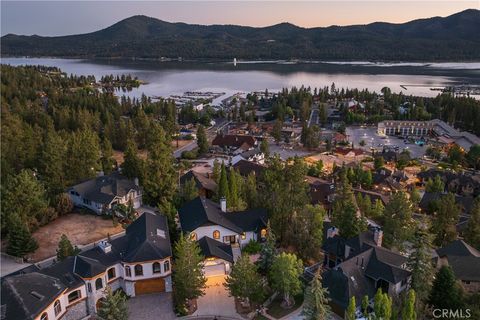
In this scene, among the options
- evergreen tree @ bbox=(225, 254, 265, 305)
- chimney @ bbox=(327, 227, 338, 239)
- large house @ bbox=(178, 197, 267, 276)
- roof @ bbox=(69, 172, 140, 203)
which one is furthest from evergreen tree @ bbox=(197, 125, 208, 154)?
evergreen tree @ bbox=(225, 254, 265, 305)

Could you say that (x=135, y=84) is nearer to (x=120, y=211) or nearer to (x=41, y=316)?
(x=120, y=211)

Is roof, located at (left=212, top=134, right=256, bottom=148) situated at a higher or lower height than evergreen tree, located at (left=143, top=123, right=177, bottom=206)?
lower

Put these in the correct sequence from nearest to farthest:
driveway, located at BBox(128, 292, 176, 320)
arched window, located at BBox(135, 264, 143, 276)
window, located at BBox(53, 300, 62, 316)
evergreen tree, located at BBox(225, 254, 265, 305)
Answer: window, located at BBox(53, 300, 62, 316), evergreen tree, located at BBox(225, 254, 265, 305), driveway, located at BBox(128, 292, 176, 320), arched window, located at BBox(135, 264, 143, 276)

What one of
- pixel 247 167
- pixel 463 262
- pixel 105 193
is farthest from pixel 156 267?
pixel 247 167

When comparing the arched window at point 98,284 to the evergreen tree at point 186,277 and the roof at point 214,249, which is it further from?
the roof at point 214,249

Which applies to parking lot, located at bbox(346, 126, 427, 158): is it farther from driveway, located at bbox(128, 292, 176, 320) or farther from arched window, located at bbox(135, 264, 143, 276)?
arched window, located at bbox(135, 264, 143, 276)

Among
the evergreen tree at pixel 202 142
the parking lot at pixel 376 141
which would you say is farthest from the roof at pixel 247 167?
the parking lot at pixel 376 141

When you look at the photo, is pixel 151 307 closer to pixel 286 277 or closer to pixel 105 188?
pixel 286 277

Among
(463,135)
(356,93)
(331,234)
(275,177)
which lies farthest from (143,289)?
(356,93)
